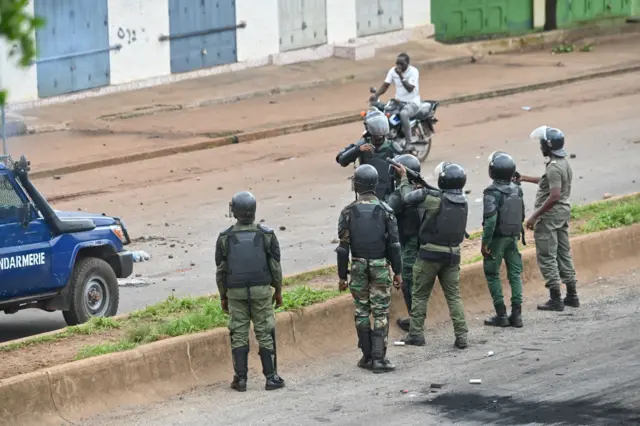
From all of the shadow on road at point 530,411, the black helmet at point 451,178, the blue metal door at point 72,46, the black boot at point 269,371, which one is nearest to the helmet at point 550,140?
the black helmet at point 451,178

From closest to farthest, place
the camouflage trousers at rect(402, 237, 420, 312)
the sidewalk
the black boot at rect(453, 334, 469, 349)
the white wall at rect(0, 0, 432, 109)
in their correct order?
1. the black boot at rect(453, 334, 469, 349)
2. the camouflage trousers at rect(402, 237, 420, 312)
3. the sidewalk
4. the white wall at rect(0, 0, 432, 109)

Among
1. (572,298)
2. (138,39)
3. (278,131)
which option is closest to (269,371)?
(572,298)

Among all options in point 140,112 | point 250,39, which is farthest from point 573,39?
point 140,112

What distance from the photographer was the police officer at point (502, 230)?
12352mm

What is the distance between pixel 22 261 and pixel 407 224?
3468 millimetres

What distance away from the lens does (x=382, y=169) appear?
13133mm

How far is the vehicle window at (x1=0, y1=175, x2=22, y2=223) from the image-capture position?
1194 centimetres

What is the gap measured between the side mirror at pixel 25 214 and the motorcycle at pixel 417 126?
884 centimetres

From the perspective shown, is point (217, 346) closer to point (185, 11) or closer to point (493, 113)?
point (493, 113)

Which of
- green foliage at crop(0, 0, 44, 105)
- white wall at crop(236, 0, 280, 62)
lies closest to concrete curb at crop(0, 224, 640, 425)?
green foliage at crop(0, 0, 44, 105)

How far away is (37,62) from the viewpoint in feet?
81.7

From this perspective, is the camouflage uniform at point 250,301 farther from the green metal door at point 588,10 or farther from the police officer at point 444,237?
the green metal door at point 588,10

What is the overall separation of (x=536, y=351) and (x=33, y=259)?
4528mm

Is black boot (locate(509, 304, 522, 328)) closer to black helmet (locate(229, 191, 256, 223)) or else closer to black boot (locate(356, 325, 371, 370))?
black boot (locate(356, 325, 371, 370))
